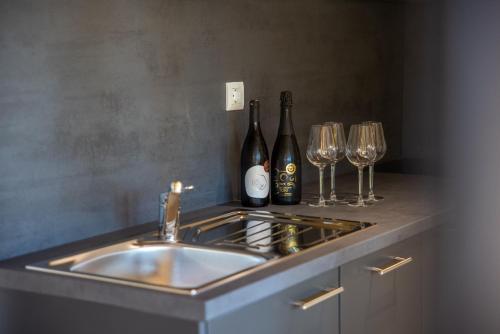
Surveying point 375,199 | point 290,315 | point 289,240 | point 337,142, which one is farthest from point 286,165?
point 290,315

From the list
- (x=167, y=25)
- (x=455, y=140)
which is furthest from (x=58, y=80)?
(x=455, y=140)

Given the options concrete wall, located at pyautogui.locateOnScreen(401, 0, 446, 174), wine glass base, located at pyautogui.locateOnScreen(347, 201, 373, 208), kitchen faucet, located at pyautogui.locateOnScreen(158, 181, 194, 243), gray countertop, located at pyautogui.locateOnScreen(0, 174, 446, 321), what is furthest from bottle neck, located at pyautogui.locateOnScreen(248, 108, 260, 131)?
concrete wall, located at pyautogui.locateOnScreen(401, 0, 446, 174)

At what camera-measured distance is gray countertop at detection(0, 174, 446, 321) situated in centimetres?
134

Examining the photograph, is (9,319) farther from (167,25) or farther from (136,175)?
(167,25)

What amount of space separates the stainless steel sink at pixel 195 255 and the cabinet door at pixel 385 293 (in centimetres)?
9

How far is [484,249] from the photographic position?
3.84 ft

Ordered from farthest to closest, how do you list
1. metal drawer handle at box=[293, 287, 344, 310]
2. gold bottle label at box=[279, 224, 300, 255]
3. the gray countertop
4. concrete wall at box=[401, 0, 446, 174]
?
1. concrete wall at box=[401, 0, 446, 174]
2. gold bottle label at box=[279, 224, 300, 255]
3. metal drawer handle at box=[293, 287, 344, 310]
4. the gray countertop

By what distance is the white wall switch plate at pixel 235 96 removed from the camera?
7.27 ft

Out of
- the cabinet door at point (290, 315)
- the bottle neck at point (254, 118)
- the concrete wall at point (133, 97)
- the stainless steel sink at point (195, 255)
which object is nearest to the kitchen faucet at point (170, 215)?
the stainless steel sink at point (195, 255)

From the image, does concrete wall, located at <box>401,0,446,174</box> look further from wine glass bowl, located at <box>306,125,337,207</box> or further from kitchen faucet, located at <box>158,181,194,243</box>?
kitchen faucet, located at <box>158,181,194,243</box>

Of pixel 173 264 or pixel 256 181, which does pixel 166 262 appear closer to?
pixel 173 264

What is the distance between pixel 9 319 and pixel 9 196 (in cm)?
24

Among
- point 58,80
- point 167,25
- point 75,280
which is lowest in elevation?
point 75,280

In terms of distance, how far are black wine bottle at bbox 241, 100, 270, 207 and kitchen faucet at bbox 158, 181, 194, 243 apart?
404mm
